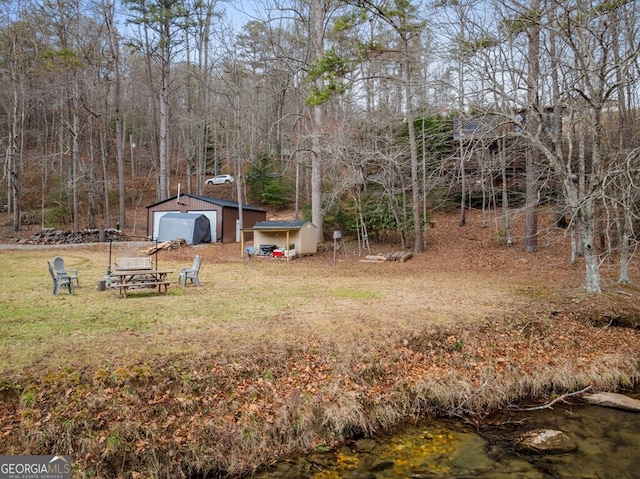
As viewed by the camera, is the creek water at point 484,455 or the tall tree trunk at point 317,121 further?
the tall tree trunk at point 317,121

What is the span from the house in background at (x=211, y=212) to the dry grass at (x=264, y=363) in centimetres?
1234

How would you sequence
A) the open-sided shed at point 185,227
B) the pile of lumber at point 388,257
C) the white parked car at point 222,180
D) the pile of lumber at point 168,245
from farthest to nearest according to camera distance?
the white parked car at point 222,180 < the open-sided shed at point 185,227 < the pile of lumber at point 168,245 < the pile of lumber at point 388,257

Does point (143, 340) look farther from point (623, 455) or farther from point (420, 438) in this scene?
point (623, 455)

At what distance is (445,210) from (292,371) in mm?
20530

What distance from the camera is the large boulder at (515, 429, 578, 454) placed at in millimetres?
4699

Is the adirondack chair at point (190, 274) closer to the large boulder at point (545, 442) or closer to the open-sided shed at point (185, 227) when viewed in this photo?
the large boulder at point (545, 442)

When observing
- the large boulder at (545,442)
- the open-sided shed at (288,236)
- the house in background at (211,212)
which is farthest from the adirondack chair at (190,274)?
the house in background at (211,212)

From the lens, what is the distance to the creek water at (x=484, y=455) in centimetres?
430

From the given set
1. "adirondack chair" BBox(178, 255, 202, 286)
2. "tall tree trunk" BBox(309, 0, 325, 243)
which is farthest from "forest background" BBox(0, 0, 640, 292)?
"adirondack chair" BBox(178, 255, 202, 286)

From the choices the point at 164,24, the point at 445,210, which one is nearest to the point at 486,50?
the point at 445,210

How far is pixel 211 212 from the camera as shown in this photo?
22656mm

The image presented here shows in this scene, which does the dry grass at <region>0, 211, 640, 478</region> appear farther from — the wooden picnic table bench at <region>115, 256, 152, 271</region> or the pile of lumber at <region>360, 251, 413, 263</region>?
the pile of lumber at <region>360, 251, 413, 263</region>

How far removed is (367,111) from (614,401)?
14069mm

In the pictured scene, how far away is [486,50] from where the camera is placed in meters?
8.95
